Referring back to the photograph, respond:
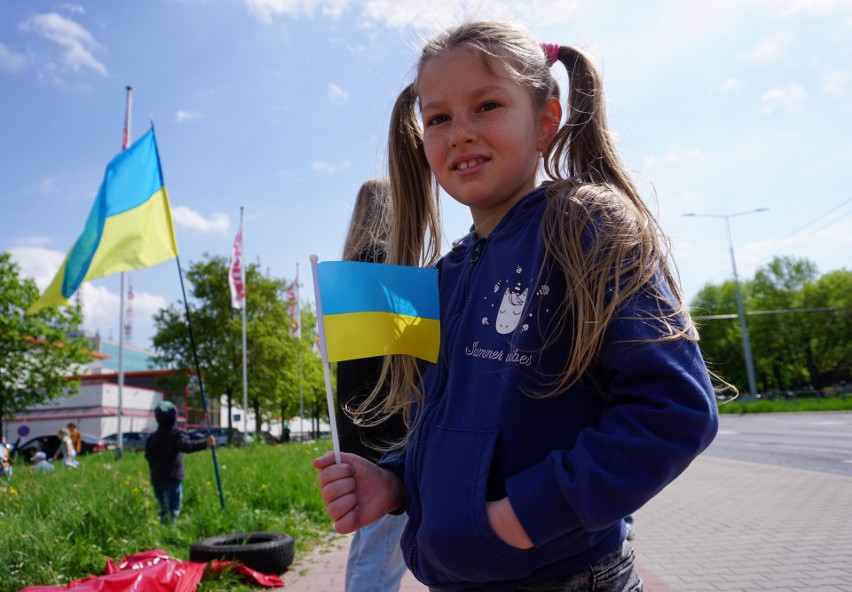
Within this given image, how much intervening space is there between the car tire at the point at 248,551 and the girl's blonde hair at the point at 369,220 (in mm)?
3041

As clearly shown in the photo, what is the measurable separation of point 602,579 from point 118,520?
5.53m

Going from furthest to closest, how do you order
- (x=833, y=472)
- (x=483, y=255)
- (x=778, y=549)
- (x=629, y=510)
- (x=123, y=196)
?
(x=833, y=472) < (x=123, y=196) < (x=778, y=549) < (x=483, y=255) < (x=629, y=510)

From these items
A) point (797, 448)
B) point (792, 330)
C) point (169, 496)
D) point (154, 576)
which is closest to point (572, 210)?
point (154, 576)

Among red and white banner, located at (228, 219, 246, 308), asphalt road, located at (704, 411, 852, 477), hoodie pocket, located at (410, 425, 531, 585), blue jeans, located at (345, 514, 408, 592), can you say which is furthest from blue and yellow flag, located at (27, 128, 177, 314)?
red and white banner, located at (228, 219, 246, 308)

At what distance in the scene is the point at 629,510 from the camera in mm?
1070

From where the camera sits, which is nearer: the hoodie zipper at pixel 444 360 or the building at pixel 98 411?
the hoodie zipper at pixel 444 360

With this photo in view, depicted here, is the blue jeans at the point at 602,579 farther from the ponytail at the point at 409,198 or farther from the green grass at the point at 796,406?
the green grass at the point at 796,406

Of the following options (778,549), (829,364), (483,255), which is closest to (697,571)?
(778,549)

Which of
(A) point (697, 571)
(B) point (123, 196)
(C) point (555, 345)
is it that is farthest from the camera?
(B) point (123, 196)

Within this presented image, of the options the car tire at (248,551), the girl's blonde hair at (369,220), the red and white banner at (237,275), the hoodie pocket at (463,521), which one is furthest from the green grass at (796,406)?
the hoodie pocket at (463,521)

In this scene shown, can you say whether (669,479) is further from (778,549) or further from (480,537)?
(778,549)

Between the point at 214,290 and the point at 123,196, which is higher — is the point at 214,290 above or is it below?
above

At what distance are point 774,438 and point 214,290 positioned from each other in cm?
2886

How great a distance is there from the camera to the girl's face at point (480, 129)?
142cm
